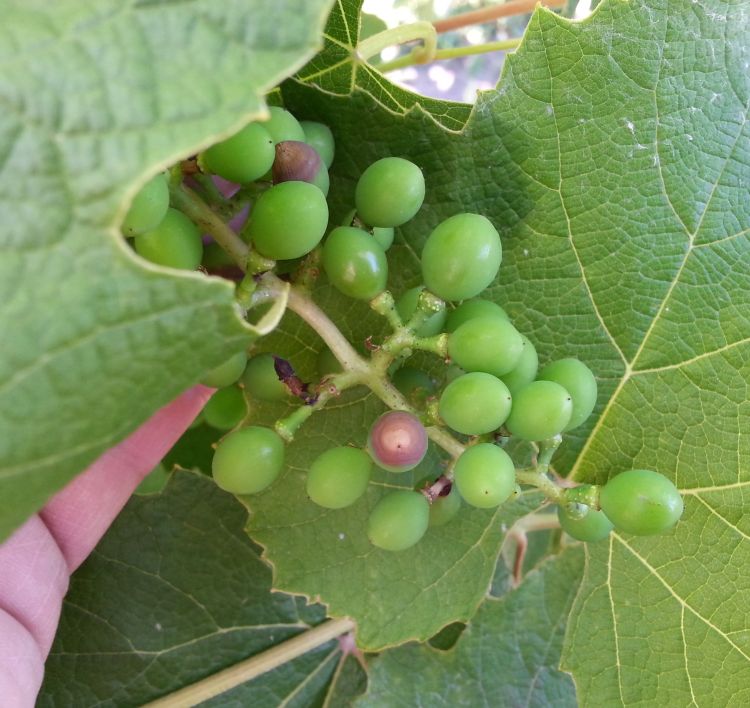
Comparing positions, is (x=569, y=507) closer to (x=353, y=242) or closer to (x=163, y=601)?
(x=353, y=242)

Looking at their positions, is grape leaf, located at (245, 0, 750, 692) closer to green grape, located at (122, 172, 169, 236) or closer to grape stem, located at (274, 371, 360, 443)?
grape stem, located at (274, 371, 360, 443)

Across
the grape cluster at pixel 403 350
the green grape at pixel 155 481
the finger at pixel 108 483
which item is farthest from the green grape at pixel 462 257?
the green grape at pixel 155 481

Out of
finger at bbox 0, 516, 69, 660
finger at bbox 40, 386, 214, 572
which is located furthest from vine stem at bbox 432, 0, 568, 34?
finger at bbox 0, 516, 69, 660

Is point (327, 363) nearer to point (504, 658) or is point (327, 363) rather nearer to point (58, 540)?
point (58, 540)

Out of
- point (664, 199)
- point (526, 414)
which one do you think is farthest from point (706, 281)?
point (526, 414)

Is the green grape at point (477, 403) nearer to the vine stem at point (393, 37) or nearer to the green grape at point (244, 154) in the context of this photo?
the green grape at point (244, 154)

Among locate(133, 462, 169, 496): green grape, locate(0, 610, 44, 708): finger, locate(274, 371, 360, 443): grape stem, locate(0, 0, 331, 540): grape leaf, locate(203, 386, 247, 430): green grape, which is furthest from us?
locate(133, 462, 169, 496): green grape
